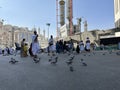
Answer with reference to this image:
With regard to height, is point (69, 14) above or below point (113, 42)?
above

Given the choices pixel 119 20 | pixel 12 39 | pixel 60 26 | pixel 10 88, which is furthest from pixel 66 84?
pixel 12 39

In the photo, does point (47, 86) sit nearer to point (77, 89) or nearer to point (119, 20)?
point (77, 89)

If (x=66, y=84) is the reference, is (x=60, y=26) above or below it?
above

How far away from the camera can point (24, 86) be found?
17.5ft

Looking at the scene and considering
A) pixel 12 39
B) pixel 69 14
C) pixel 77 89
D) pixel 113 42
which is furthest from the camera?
pixel 12 39

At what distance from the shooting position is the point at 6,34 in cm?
17312

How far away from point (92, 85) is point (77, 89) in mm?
557

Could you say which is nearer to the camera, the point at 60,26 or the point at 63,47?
the point at 63,47

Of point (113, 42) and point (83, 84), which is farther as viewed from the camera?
point (113, 42)

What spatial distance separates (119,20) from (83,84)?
297 ft

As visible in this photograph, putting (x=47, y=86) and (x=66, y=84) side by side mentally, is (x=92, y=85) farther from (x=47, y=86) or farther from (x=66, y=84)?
(x=47, y=86)

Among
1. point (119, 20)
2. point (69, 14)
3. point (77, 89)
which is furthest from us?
point (69, 14)

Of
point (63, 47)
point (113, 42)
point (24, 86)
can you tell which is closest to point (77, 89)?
point (24, 86)

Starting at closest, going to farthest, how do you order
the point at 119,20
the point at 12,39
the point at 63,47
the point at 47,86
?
Result: 1. the point at 47,86
2. the point at 63,47
3. the point at 119,20
4. the point at 12,39
